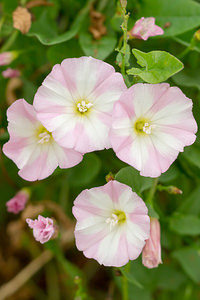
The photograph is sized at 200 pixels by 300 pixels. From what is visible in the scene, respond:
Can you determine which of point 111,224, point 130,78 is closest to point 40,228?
point 111,224

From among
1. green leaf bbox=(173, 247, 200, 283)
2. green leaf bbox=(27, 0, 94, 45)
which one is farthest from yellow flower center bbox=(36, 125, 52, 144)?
green leaf bbox=(173, 247, 200, 283)

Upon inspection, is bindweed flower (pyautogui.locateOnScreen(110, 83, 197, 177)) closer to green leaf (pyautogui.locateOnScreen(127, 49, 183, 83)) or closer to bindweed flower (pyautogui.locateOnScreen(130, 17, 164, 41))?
green leaf (pyautogui.locateOnScreen(127, 49, 183, 83))

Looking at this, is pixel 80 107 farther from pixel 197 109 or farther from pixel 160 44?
pixel 160 44

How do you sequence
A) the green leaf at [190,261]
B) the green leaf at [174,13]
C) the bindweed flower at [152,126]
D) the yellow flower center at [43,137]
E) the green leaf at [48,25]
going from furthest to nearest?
the green leaf at [190,261]
the green leaf at [48,25]
the green leaf at [174,13]
the yellow flower center at [43,137]
the bindweed flower at [152,126]

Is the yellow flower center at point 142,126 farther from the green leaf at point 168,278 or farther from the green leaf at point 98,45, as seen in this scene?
the green leaf at point 168,278

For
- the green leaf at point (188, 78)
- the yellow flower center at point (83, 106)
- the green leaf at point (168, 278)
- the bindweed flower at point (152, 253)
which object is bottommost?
the green leaf at point (168, 278)

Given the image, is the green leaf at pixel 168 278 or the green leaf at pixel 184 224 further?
the green leaf at pixel 168 278

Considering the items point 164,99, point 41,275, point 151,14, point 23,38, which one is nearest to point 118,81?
point 164,99

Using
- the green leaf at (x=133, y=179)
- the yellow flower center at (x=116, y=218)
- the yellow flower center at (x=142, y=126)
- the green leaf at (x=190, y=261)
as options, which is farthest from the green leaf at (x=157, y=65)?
the green leaf at (x=190, y=261)

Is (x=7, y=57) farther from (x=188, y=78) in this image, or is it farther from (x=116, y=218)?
(x=116, y=218)
